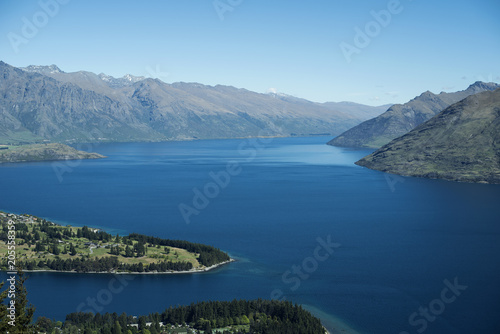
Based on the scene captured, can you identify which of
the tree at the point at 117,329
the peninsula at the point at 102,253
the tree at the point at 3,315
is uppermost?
the tree at the point at 3,315

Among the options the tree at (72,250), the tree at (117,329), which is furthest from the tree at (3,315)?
the tree at (72,250)

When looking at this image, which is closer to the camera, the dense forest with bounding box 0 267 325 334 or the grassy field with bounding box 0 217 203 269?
the dense forest with bounding box 0 267 325 334

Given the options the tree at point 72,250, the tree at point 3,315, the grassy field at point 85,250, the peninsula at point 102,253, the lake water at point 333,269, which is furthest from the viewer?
the tree at point 72,250

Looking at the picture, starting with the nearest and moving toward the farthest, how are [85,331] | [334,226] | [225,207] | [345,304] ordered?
[85,331]
[345,304]
[334,226]
[225,207]

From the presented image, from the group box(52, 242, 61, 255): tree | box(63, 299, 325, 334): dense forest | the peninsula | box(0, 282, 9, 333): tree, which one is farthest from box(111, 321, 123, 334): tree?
box(52, 242, 61, 255): tree

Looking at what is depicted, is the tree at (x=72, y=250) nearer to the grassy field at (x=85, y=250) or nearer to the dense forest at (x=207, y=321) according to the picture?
the grassy field at (x=85, y=250)

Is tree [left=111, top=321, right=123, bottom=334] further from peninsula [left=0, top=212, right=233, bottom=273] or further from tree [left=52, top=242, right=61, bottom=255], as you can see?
tree [left=52, top=242, right=61, bottom=255]

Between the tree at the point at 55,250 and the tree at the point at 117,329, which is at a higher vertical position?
the tree at the point at 55,250

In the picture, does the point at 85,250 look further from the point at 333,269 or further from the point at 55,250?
the point at 333,269

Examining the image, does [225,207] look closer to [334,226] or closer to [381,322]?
[334,226]

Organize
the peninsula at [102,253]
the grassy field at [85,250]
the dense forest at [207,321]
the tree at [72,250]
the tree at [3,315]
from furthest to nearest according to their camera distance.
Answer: the tree at [72,250], the grassy field at [85,250], the peninsula at [102,253], the dense forest at [207,321], the tree at [3,315]

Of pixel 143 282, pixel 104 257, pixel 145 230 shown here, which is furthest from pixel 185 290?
pixel 145 230
